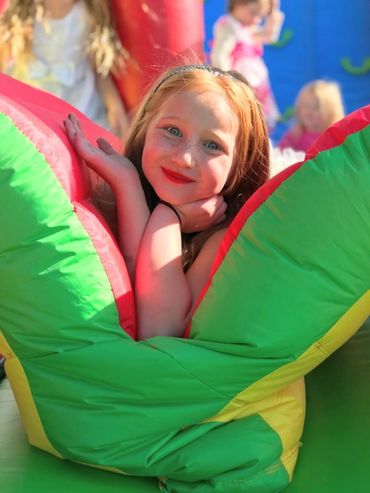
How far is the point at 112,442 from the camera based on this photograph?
114 cm

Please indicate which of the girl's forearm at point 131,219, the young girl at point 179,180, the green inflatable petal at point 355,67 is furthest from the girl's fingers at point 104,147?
Result: the green inflatable petal at point 355,67

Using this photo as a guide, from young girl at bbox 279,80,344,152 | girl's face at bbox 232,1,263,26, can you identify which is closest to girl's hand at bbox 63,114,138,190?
young girl at bbox 279,80,344,152

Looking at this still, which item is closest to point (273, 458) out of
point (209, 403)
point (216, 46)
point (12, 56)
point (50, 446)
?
point (209, 403)

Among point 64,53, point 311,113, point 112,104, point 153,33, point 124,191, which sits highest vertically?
point 124,191

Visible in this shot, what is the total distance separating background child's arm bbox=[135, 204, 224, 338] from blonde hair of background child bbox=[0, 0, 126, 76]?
194 cm

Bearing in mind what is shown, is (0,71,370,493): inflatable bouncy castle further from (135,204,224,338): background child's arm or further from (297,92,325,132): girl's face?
(297,92,325,132): girl's face

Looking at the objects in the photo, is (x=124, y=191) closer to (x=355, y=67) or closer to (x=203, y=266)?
(x=203, y=266)

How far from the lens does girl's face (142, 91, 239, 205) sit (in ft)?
4.46

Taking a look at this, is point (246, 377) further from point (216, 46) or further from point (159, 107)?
point (216, 46)

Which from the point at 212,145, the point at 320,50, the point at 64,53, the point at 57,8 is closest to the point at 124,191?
the point at 212,145

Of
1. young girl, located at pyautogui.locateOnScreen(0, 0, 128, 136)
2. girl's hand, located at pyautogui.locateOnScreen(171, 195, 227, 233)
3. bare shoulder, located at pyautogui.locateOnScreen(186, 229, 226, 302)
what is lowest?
young girl, located at pyautogui.locateOnScreen(0, 0, 128, 136)

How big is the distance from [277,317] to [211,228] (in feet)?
1.26

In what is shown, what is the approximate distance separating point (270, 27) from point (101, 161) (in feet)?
11.6

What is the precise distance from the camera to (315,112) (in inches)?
160
